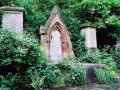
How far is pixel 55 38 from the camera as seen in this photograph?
11.9m

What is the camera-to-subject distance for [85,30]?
12.9 meters

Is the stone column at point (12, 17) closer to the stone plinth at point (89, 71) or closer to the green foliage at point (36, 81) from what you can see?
the stone plinth at point (89, 71)

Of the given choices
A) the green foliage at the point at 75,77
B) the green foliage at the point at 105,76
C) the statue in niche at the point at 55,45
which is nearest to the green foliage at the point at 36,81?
the green foliage at the point at 75,77

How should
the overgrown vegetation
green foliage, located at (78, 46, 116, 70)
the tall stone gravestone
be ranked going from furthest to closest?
1. the tall stone gravestone
2. green foliage, located at (78, 46, 116, 70)
3. the overgrown vegetation

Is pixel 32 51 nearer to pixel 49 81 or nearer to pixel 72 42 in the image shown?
pixel 49 81

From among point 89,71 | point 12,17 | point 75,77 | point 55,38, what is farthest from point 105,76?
point 12,17

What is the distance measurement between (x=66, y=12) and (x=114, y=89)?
6471mm

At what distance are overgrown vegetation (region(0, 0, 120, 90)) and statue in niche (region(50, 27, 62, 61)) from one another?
89 centimetres

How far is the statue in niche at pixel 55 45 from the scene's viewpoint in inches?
456

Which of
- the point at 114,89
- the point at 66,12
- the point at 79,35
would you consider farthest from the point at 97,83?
the point at 66,12

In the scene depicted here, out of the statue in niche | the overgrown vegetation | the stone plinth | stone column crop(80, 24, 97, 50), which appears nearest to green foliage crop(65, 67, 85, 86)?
the overgrown vegetation

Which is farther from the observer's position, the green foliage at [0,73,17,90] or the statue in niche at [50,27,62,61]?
the statue in niche at [50,27,62,61]

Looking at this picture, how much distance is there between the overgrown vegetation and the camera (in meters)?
7.54

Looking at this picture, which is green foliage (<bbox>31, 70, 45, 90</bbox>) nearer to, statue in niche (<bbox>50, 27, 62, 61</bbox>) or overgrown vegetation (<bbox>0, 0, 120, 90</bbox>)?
overgrown vegetation (<bbox>0, 0, 120, 90</bbox>)
